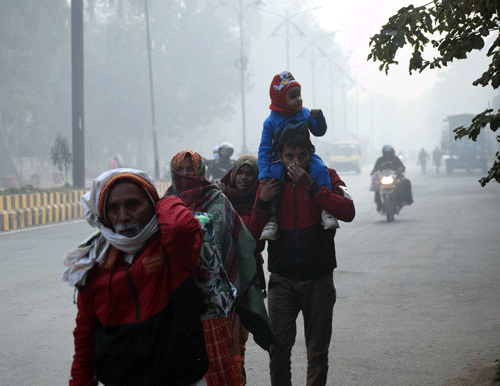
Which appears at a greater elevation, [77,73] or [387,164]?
[77,73]

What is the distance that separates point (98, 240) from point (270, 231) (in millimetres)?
1487

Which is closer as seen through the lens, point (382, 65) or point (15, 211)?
point (382, 65)

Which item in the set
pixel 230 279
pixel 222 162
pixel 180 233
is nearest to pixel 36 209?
pixel 222 162

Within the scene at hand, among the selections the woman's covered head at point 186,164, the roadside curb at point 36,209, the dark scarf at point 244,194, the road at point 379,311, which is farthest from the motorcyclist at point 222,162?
the woman's covered head at point 186,164

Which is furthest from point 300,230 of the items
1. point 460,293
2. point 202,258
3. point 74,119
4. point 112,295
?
point 74,119

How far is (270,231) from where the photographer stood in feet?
12.8

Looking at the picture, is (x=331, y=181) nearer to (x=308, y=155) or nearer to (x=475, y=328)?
(x=308, y=155)

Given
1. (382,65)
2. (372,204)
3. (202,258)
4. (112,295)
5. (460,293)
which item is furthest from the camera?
(372,204)

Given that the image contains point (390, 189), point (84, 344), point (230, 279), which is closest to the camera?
point (84, 344)

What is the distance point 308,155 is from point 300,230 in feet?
1.40

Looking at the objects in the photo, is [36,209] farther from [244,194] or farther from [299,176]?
[299,176]

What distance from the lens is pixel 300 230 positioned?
3908mm

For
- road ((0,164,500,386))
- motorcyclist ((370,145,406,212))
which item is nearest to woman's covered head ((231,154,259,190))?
road ((0,164,500,386))

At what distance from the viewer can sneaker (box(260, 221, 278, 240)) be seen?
3.88m
